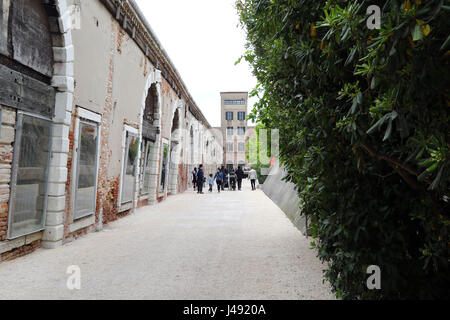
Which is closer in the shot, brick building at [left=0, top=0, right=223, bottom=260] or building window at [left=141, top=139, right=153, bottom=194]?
brick building at [left=0, top=0, right=223, bottom=260]

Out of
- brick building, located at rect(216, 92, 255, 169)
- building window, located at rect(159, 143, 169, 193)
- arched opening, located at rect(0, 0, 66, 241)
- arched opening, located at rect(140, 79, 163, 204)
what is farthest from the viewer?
brick building, located at rect(216, 92, 255, 169)

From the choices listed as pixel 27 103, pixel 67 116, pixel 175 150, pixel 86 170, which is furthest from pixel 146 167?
pixel 27 103

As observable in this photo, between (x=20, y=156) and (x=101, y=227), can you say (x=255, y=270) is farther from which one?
(x=101, y=227)

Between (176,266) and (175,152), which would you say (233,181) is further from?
(176,266)

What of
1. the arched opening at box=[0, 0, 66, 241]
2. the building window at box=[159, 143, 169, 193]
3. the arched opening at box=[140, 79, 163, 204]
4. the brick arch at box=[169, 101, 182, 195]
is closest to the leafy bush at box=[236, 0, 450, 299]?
the arched opening at box=[0, 0, 66, 241]

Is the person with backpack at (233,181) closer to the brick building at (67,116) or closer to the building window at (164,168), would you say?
the building window at (164,168)

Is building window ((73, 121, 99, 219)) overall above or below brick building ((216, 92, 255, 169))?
below

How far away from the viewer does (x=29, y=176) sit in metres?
5.17

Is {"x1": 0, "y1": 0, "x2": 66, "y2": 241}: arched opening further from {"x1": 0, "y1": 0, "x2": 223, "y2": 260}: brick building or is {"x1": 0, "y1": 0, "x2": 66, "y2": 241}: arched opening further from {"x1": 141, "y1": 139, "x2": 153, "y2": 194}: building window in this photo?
{"x1": 141, "y1": 139, "x2": 153, "y2": 194}: building window

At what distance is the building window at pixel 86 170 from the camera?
6.45 m

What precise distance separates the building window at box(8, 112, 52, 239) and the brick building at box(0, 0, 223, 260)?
0.02 m

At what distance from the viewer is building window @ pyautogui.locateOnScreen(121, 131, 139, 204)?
9.25 metres
